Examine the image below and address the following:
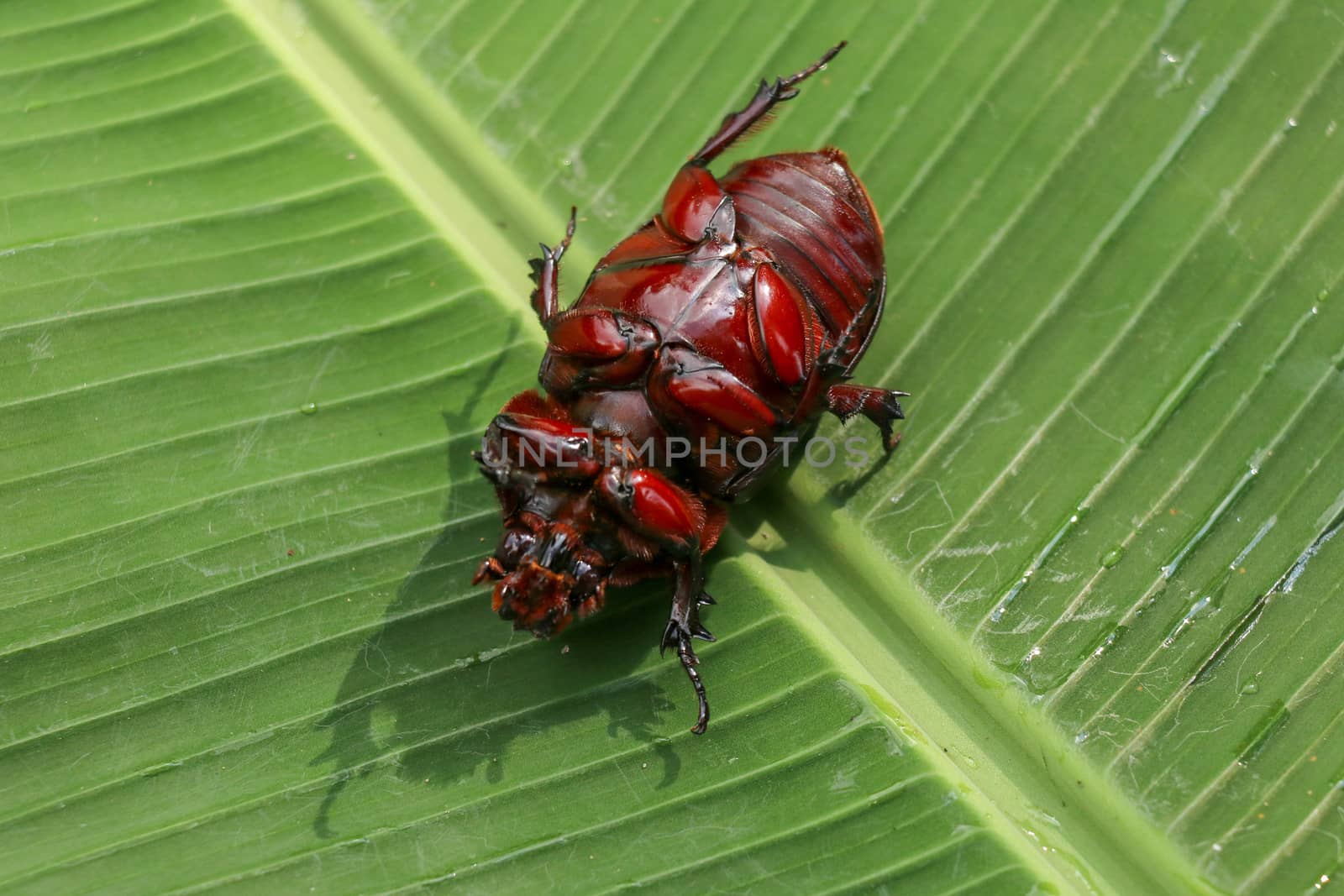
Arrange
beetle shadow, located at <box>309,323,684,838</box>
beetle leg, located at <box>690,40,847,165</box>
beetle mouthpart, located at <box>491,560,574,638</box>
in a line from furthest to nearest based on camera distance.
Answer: beetle leg, located at <box>690,40,847,165</box> → beetle shadow, located at <box>309,323,684,838</box> → beetle mouthpart, located at <box>491,560,574,638</box>

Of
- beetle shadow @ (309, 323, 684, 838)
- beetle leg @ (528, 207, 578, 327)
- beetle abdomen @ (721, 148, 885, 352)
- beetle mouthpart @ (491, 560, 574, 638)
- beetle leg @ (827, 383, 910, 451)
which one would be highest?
beetle abdomen @ (721, 148, 885, 352)

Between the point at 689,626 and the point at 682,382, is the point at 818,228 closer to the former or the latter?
the point at 682,382

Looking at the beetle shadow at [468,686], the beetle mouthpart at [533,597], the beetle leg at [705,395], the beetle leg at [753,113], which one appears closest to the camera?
the beetle mouthpart at [533,597]

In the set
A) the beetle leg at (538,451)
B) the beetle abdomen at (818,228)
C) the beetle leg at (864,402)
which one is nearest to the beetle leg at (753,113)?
the beetle abdomen at (818,228)

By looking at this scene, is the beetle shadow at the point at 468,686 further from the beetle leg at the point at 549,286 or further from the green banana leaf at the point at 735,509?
the beetle leg at the point at 549,286

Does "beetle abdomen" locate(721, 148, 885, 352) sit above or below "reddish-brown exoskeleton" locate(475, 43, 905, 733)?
above

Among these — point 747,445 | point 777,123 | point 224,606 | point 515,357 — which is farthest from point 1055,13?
point 224,606

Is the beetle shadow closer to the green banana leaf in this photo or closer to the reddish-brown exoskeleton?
the green banana leaf

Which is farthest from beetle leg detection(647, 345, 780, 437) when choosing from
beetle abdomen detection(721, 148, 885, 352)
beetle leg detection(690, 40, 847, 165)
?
beetle leg detection(690, 40, 847, 165)
